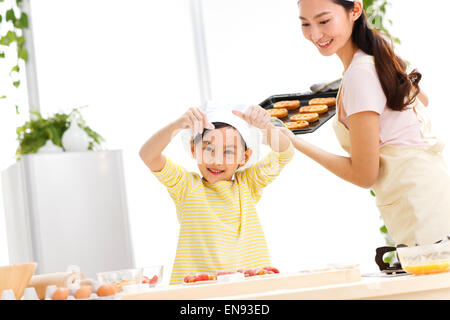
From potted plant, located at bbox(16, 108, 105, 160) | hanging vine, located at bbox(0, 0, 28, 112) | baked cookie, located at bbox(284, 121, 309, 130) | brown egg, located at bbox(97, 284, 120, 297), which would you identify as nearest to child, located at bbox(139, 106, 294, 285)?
baked cookie, located at bbox(284, 121, 309, 130)

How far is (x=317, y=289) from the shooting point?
115cm

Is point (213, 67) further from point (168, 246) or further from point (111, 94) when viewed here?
point (168, 246)

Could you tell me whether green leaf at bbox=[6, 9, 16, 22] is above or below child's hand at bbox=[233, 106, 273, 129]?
above

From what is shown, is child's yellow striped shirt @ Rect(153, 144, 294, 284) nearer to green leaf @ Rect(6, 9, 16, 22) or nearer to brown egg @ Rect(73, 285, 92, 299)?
brown egg @ Rect(73, 285, 92, 299)

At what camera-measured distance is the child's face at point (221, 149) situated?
1.78 metres

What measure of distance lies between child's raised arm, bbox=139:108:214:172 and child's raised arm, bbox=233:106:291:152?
122 millimetres

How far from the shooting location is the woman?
5.47 feet

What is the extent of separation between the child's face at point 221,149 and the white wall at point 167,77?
1670mm

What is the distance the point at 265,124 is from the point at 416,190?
1.41 feet

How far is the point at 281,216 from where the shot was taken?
3631 millimetres

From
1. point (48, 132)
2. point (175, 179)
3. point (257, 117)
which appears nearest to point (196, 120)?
point (257, 117)

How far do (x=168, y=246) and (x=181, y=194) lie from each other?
195 cm

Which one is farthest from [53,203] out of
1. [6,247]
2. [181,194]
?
[181,194]

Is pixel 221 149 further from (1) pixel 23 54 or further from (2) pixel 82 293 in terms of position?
(1) pixel 23 54
